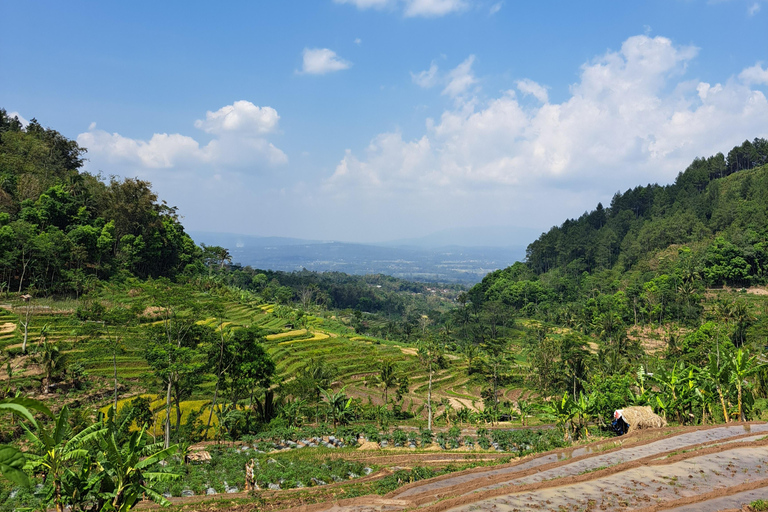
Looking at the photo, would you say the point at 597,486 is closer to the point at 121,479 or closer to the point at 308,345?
the point at 121,479

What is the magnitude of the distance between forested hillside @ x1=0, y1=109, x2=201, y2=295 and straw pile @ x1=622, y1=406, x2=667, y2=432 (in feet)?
163

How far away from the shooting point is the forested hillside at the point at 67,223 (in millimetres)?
42375

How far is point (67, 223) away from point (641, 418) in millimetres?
61617

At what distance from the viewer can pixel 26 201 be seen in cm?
4725

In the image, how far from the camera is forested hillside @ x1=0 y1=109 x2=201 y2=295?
42.4 m

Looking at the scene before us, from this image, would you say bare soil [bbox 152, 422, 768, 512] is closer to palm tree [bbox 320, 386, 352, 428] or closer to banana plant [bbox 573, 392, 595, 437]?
banana plant [bbox 573, 392, 595, 437]

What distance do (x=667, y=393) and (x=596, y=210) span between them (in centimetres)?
12123

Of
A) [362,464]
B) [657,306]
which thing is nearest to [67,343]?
[362,464]

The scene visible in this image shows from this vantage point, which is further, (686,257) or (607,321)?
(686,257)

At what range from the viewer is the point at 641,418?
730 inches

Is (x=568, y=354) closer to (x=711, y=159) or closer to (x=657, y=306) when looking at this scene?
(x=657, y=306)

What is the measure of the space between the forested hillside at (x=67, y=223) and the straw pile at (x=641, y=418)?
49817 millimetres

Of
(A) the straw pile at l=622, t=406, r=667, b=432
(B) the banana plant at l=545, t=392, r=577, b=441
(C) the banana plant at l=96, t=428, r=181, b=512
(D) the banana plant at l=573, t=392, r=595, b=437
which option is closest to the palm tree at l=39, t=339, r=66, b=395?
(C) the banana plant at l=96, t=428, r=181, b=512

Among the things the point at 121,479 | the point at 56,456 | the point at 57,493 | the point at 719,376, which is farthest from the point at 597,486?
the point at 719,376
